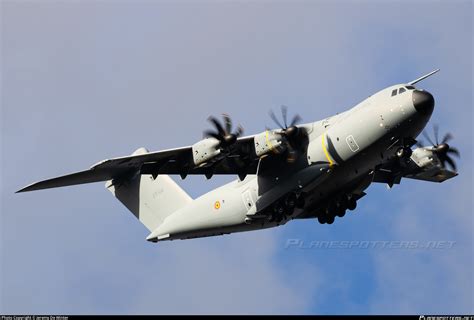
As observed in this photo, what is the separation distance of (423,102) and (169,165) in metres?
8.91

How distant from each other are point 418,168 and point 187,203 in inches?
347

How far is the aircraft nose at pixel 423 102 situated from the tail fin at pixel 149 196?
33.0ft

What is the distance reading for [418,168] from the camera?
113 ft

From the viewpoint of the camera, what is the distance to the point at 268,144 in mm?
30594

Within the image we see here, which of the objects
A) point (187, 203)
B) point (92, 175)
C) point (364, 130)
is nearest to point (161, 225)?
point (187, 203)

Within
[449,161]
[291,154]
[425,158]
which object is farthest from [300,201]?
[449,161]

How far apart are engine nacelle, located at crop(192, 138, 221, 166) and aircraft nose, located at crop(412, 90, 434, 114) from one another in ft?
21.4

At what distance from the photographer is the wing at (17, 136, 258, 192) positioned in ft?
102

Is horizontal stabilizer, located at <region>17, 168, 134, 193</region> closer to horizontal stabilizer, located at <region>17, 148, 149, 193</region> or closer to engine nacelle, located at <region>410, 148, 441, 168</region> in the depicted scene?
horizontal stabilizer, located at <region>17, 148, 149, 193</region>

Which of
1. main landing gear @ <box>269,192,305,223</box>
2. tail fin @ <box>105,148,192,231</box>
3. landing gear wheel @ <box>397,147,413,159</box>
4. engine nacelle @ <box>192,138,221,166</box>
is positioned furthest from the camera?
tail fin @ <box>105,148,192,231</box>

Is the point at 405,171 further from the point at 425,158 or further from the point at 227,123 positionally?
the point at 227,123

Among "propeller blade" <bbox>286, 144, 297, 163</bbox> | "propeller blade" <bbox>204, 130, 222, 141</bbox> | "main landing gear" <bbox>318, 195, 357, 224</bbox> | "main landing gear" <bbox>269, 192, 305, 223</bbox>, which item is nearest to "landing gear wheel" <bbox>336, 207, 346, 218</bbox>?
"main landing gear" <bbox>318, 195, 357, 224</bbox>

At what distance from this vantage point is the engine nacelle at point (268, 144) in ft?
100

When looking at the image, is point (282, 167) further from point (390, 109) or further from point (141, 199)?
point (141, 199)
